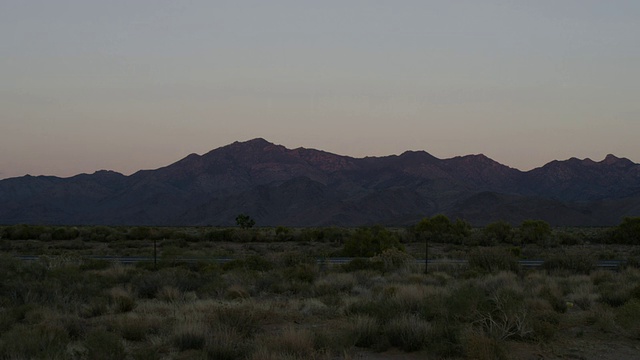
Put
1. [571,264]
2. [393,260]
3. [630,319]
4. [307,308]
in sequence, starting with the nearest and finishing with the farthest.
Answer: [630,319] → [307,308] → [571,264] → [393,260]

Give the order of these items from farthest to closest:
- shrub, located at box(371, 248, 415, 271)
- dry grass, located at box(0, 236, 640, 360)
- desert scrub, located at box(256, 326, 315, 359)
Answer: shrub, located at box(371, 248, 415, 271)
dry grass, located at box(0, 236, 640, 360)
desert scrub, located at box(256, 326, 315, 359)

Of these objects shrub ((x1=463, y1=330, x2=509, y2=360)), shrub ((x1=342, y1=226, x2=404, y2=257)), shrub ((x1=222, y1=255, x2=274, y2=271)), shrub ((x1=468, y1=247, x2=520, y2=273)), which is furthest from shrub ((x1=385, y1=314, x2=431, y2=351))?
shrub ((x1=342, y1=226, x2=404, y2=257))

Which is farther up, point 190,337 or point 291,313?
point 190,337

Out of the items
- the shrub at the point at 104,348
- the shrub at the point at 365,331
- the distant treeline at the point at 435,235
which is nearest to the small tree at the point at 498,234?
the distant treeline at the point at 435,235

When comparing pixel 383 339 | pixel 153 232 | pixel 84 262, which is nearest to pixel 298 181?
pixel 153 232

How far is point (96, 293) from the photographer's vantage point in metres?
18.6

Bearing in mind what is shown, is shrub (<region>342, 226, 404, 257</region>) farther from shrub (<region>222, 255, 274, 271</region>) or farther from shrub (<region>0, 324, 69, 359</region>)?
shrub (<region>0, 324, 69, 359</region>)

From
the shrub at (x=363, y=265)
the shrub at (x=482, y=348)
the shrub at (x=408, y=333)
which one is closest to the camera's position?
the shrub at (x=482, y=348)

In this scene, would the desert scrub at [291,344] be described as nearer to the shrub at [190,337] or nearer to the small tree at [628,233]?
the shrub at [190,337]

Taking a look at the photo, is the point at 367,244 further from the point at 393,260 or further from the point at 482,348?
the point at 482,348

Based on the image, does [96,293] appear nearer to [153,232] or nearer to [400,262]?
[400,262]

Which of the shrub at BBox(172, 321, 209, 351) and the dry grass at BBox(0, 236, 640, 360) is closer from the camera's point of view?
the dry grass at BBox(0, 236, 640, 360)

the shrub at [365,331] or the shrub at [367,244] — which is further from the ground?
the shrub at [367,244]

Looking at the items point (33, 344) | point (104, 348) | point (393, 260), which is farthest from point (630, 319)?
point (393, 260)
